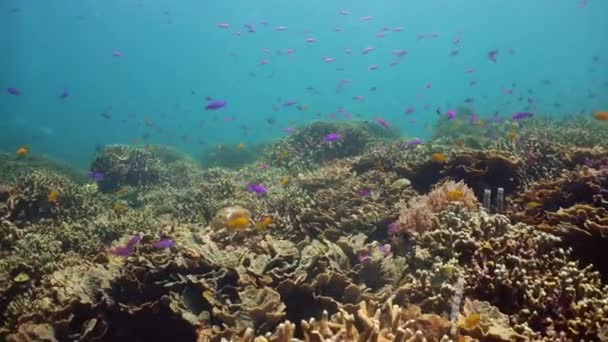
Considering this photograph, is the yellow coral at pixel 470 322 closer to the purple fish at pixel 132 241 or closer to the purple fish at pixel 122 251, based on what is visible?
the purple fish at pixel 122 251

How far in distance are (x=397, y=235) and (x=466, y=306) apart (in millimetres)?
2802

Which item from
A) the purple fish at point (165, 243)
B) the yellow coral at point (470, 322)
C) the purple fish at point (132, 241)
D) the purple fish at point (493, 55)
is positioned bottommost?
the purple fish at point (132, 241)

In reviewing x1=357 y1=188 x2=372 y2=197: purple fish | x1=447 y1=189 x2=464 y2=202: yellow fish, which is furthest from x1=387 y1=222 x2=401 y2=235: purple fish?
x1=357 y1=188 x2=372 y2=197: purple fish

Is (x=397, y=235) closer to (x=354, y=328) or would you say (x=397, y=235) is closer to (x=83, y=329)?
(x=354, y=328)

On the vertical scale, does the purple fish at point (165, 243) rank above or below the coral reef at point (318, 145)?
above

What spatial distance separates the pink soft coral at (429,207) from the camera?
21.2 feet

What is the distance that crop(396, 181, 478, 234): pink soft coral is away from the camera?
21.2ft

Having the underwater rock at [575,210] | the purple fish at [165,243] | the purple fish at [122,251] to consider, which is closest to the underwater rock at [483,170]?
the underwater rock at [575,210]

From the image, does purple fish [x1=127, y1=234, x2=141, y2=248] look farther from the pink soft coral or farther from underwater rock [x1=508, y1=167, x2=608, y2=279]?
underwater rock [x1=508, y1=167, x2=608, y2=279]

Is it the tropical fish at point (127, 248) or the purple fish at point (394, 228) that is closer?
the tropical fish at point (127, 248)

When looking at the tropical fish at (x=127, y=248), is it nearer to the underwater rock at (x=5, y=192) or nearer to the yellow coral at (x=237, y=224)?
the yellow coral at (x=237, y=224)

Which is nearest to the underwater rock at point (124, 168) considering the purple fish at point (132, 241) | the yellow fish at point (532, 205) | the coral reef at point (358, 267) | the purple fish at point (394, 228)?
the coral reef at point (358, 267)

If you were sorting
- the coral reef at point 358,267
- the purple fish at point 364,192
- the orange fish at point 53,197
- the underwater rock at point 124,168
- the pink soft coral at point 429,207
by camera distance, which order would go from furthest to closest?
the underwater rock at point 124,168, the orange fish at point 53,197, the purple fish at point 364,192, the pink soft coral at point 429,207, the coral reef at point 358,267

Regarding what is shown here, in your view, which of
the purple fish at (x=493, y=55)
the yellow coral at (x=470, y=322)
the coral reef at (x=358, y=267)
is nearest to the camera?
the yellow coral at (x=470, y=322)
